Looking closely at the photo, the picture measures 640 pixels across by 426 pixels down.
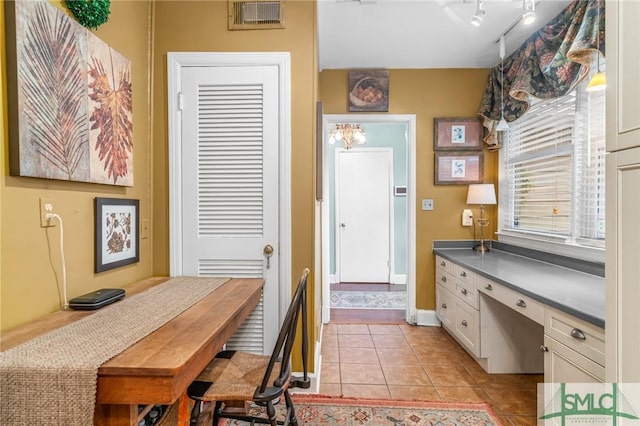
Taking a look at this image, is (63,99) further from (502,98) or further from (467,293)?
(502,98)

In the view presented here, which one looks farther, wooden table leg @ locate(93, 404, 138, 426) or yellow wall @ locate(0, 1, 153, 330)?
yellow wall @ locate(0, 1, 153, 330)

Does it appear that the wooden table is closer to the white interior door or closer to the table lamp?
the table lamp

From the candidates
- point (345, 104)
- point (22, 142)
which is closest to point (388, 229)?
Answer: point (345, 104)

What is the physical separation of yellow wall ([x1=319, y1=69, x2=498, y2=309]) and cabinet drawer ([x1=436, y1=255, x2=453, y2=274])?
12cm

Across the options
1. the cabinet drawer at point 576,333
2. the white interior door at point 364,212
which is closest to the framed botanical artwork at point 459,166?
the white interior door at point 364,212

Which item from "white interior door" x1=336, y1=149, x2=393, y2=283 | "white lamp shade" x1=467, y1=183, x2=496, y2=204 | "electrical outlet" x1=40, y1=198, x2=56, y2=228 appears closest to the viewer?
"electrical outlet" x1=40, y1=198, x2=56, y2=228

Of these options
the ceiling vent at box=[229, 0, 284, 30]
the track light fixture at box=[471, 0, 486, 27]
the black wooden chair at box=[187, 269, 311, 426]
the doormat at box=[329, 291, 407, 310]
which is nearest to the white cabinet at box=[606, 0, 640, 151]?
the track light fixture at box=[471, 0, 486, 27]

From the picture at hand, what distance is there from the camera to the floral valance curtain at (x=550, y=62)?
1.87 meters

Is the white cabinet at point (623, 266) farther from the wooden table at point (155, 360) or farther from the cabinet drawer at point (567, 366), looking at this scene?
the wooden table at point (155, 360)

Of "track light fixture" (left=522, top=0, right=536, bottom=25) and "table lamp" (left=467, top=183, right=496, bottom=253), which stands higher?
"track light fixture" (left=522, top=0, right=536, bottom=25)

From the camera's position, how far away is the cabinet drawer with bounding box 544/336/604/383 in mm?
1331

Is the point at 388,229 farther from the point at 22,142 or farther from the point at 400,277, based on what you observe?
the point at 22,142

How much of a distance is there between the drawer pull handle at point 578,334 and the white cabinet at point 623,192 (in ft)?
1.00

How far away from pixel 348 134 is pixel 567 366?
3626mm
